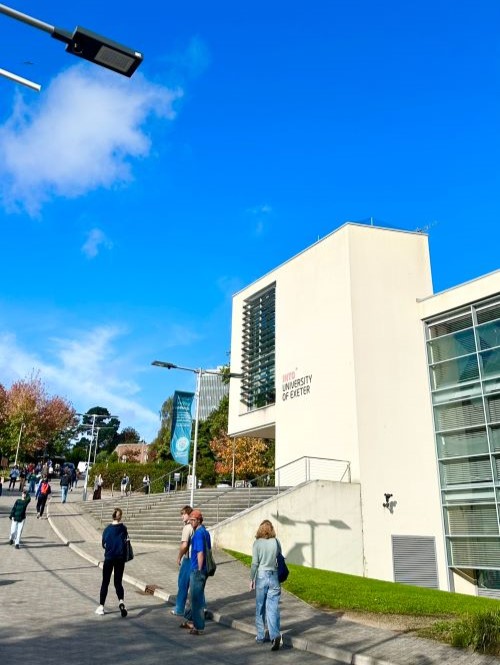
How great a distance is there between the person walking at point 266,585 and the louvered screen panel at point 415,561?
500 inches

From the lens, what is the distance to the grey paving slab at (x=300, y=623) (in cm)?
769

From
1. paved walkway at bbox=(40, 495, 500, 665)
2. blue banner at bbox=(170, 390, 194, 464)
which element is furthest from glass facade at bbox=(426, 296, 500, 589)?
blue banner at bbox=(170, 390, 194, 464)

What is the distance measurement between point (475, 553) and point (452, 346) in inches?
286

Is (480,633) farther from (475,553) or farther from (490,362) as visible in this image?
(490,362)

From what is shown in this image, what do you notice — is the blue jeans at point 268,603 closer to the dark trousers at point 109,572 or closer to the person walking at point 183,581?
the person walking at point 183,581

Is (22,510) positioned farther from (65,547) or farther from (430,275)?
(430,275)

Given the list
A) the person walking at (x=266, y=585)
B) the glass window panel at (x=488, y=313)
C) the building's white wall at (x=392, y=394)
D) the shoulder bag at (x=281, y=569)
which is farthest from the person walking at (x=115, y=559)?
the glass window panel at (x=488, y=313)

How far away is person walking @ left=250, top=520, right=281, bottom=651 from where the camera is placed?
27.6 feet

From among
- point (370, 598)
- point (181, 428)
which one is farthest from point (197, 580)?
point (181, 428)

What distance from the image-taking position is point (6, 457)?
197 feet

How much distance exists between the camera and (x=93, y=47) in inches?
223

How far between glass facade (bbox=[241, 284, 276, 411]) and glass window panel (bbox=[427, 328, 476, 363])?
7.75 meters

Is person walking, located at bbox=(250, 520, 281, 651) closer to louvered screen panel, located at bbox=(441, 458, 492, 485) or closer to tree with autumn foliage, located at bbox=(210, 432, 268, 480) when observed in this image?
louvered screen panel, located at bbox=(441, 458, 492, 485)

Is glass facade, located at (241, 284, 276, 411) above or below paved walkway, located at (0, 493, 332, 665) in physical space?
above
